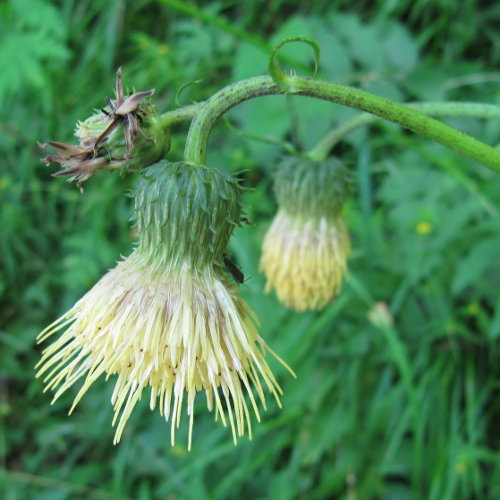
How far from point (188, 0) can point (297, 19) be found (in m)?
1.24

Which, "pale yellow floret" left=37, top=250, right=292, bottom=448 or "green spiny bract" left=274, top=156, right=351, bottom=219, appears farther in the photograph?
"green spiny bract" left=274, top=156, right=351, bottom=219

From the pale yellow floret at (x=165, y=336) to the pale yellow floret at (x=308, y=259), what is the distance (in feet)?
2.25

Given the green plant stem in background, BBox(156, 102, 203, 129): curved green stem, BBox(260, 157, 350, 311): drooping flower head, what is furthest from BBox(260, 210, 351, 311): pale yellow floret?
BBox(156, 102, 203, 129): curved green stem

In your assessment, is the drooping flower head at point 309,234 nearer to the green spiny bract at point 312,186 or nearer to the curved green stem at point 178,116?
the green spiny bract at point 312,186

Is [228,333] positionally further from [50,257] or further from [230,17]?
[230,17]

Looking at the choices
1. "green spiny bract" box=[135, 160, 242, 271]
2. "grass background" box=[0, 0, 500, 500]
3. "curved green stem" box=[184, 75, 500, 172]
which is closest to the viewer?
"curved green stem" box=[184, 75, 500, 172]

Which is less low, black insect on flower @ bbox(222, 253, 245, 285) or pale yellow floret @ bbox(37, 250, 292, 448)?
black insect on flower @ bbox(222, 253, 245, 285)

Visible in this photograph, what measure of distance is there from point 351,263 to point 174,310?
→ 227cm

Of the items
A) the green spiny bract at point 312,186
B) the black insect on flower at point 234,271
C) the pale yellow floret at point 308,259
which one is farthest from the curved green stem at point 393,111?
the pale yellow floret at point 308,259

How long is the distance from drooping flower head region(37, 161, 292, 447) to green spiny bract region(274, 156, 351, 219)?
2.28ft

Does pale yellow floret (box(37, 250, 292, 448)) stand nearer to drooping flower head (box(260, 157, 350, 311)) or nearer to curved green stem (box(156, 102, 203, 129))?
curved green stem (box(156, 102, 203, 129))

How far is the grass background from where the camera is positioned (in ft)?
10.8

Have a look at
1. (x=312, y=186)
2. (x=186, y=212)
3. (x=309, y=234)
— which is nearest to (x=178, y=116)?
(x=186, y=212)

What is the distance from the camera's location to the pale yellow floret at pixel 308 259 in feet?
7.70
